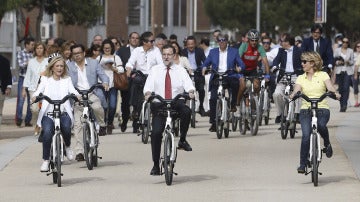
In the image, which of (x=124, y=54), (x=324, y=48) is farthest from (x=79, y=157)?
(x=324, y=48)

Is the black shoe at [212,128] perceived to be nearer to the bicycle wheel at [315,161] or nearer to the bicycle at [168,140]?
the bicycle at [168,140]

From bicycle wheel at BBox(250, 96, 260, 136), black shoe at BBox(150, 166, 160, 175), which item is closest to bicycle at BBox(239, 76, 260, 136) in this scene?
bicycle wheel at BBox(250, 96, 260, 136)

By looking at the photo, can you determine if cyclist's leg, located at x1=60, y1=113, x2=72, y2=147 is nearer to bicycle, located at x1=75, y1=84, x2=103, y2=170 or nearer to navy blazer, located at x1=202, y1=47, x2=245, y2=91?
bicycle, located at x1=75, y1=84, x2=103, y2=170

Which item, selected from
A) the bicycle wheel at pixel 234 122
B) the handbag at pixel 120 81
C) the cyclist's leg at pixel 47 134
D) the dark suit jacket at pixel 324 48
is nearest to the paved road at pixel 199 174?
the cyclist's leg at pixel 47 134

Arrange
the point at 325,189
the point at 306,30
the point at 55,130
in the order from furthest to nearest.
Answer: the point at 306,30 → the point at 55,130 → the point at 325,189

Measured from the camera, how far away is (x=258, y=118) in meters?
24.3

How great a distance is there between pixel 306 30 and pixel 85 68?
62759 millimetres

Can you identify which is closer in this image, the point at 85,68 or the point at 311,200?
the point at 311,200

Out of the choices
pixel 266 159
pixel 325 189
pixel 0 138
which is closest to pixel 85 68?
pixel 266 159

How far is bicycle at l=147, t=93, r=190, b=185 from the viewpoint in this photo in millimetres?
15812

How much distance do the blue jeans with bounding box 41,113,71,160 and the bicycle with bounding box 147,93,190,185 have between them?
1.15 m

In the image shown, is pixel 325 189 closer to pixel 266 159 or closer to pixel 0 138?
pixel 266 159

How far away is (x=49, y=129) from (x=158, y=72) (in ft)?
4.65

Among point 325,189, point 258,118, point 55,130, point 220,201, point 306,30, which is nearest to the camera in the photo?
point 220,201
